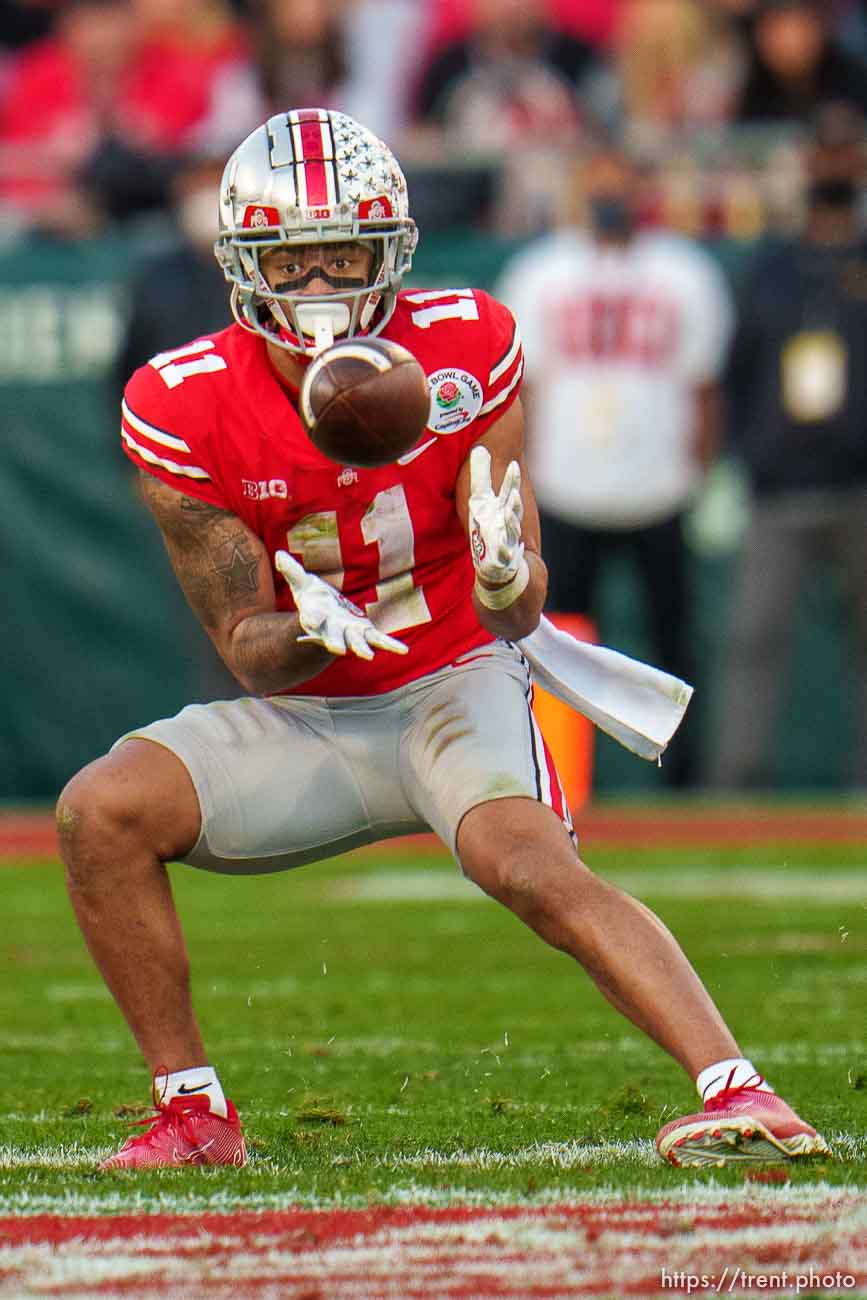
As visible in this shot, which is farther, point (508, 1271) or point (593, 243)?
point (593, 243)

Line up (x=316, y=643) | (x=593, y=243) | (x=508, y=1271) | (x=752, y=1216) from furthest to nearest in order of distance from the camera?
(x=593, y=243)
(x=316, y=643)
(x=752, y=1216)
(x=508, y=1271)

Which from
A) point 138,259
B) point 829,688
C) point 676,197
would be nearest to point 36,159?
point 138,259

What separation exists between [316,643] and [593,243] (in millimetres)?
5563

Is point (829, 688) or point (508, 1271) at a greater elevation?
point (508, 1271)

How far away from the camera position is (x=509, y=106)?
34.1ft

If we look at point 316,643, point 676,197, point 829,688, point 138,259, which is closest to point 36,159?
point 138,259


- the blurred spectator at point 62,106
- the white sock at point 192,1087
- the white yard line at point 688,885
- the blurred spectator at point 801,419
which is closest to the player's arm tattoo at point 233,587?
the white sock at point 192,1087

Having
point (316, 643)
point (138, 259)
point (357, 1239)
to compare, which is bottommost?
point (138, 259)

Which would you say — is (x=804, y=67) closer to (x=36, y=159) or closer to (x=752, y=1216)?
(x=36, y=159)

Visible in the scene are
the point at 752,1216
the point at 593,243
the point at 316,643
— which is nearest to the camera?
the point at 752,1216

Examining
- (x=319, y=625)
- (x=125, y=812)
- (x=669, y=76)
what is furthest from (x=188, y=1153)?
(x=669, y=76)

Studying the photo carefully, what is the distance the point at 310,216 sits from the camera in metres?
3.89

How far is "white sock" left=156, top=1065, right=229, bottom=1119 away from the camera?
12.3ft

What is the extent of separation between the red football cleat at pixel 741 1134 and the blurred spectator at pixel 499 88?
7.12 m
